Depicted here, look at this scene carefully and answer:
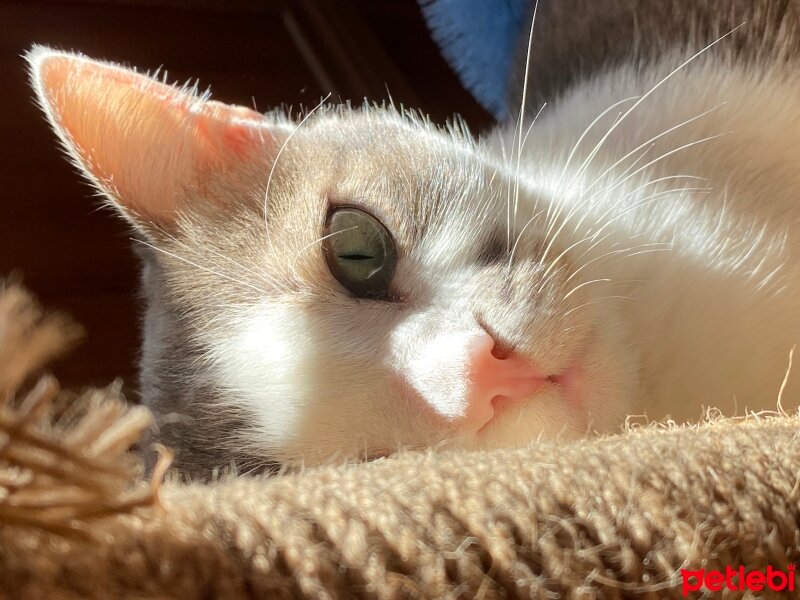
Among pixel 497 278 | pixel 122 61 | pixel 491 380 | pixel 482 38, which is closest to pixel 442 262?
pixel 497 278

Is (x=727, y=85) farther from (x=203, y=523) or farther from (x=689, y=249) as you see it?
(x=203, y=523)

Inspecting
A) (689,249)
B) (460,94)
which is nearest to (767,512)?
(689,249)

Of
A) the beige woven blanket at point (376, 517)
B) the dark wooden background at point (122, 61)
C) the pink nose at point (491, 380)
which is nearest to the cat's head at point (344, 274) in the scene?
the pink nose at point (491, 380)

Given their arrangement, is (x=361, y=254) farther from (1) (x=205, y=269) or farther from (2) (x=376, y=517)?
(2) (x=376, y=517)

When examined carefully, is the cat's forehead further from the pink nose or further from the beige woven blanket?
the beige woven blanket

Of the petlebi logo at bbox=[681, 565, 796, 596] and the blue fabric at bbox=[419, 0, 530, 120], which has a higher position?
the blue fabric at bbox=[419, 0, 530, 120]

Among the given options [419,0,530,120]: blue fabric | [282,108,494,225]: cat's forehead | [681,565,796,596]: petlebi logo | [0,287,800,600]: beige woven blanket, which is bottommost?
[681,565,796,596]: petlebi logo

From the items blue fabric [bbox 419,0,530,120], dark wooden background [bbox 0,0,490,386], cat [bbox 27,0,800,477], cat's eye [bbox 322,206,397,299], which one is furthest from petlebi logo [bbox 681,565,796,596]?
dark wooden background [bbox 0,0,490,386]
